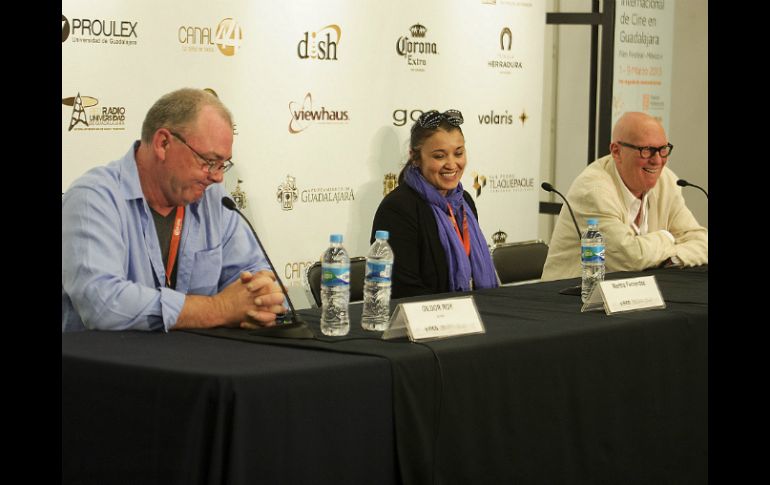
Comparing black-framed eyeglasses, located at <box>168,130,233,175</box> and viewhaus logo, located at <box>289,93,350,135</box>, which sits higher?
viewhaus logo, located at <box>289,93,350,135</box>

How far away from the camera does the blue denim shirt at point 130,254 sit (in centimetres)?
231

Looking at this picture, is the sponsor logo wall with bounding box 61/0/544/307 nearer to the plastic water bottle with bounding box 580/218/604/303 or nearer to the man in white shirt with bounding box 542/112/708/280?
the man in white shirt with bounding box 542/112/708/280

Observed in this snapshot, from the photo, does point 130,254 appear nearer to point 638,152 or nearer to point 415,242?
point 415,242

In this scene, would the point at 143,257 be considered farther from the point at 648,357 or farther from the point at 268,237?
the point at 268,237

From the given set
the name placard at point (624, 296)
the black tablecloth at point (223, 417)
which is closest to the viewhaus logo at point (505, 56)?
the name placard at point (624, 296)

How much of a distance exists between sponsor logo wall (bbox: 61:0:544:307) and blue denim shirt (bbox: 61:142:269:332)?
4.12 feet

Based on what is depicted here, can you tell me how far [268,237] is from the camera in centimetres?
451

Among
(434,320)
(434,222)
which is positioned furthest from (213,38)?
(434,320)

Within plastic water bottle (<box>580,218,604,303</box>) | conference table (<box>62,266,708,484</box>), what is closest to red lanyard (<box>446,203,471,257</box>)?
plastic water bottle (<box>580,218,604,303</box>)

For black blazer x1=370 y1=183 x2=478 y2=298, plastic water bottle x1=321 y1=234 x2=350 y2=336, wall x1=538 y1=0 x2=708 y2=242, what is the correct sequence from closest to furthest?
plastic water bottle x1=321 y1=234 x2=350 y2=336
black blazer x1=370 y1=183 x2=478 y2=298
wall x1=538 y1=0 x2=708 y2=242

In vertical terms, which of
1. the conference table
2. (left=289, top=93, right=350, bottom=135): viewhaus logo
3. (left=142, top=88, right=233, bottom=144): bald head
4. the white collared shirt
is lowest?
the conference table

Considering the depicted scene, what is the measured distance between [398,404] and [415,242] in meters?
1.51

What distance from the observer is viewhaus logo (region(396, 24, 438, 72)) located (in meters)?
4.99
